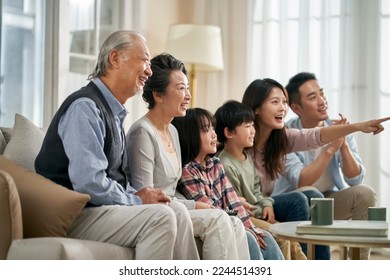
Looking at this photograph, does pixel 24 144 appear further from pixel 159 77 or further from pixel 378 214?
pixel 378 214

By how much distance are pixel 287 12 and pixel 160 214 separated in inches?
120

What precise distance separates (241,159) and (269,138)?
27cm

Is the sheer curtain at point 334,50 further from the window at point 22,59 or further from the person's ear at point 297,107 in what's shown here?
the window at point 22,59

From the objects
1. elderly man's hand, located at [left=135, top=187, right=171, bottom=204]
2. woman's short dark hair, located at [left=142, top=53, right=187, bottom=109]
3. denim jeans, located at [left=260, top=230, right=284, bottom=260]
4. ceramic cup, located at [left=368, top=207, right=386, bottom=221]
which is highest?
woman's short dark hair, located at [left=142, top=53, right=187, bottom=109]

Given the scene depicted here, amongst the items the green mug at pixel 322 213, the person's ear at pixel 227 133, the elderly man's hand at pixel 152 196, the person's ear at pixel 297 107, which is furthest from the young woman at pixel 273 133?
the elderly man's hand at pixel 152 196

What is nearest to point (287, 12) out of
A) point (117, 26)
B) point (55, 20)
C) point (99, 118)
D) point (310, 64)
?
point (310, 64)

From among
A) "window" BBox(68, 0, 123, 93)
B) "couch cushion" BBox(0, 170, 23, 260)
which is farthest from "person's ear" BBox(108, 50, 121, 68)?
"window" BBox(68, 0, 123, 93)

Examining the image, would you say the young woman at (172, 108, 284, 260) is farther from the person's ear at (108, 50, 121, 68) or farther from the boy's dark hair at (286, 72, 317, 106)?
the boy's dark hair at (286, 72, 317, 106)

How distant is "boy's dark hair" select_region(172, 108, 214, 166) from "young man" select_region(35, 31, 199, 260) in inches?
19.7

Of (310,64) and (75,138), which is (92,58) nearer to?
(310,64)

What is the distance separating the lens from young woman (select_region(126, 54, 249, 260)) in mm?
2414

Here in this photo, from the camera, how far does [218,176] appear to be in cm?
292

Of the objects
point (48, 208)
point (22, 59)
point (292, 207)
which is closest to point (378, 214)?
point (292, 207)
